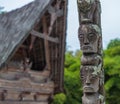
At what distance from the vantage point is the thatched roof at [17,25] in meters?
14.3

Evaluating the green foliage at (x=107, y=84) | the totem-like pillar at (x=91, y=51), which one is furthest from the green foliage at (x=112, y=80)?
the totem-like pillar at (x=91, y=51)

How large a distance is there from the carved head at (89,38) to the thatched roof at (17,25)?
5956mm

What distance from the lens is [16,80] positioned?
15.2 metres

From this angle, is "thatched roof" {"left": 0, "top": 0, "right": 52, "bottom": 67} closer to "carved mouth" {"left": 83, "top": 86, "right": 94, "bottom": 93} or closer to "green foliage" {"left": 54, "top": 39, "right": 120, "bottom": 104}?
"green foliage" {"left": 54, "top": 39, "right": 120, "bottom": 104}

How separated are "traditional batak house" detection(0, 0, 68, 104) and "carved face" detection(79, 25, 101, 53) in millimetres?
6131

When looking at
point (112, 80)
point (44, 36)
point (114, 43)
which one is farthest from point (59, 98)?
point (114, 43)

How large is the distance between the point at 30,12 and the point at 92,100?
8359 millimetres

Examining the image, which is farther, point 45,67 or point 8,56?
point 45,67

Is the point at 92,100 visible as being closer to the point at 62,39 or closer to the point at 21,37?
the point at 21,37

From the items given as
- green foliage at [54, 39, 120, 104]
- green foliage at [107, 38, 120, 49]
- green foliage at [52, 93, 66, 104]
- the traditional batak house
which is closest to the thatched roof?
the traditional batak house

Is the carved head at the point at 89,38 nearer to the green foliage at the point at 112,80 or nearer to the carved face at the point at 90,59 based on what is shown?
the carved face at the point at 90,59

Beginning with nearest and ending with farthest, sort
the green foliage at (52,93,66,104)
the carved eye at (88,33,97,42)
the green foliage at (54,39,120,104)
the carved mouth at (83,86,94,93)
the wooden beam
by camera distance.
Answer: the carved mouth at (83,86,94,93), the carved eye at (88,33,97,42), the wooden beam, the green foliage at (52,93,66,104), the green foliage at (54,39,120,104)

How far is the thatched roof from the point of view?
46.8 ft

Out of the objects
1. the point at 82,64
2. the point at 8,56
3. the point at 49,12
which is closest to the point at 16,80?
the point at 8,56
